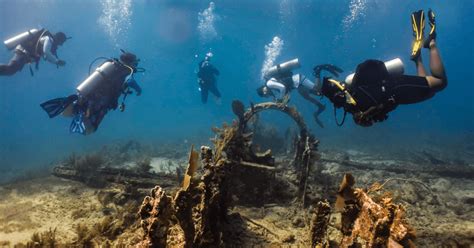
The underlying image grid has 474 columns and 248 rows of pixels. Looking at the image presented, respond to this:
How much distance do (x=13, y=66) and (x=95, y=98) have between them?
5.17m

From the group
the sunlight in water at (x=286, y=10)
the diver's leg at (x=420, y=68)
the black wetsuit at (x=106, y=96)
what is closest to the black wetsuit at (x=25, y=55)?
the black wetsuit at (x=106, y=96)

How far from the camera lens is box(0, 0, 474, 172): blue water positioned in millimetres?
31453

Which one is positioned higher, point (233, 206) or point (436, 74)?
point (436, 74)

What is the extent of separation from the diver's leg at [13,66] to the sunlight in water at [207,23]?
33.1 metres

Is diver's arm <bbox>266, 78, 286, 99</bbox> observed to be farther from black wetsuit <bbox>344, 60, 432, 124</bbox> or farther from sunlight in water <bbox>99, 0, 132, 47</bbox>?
sunlight in water <bbox>99, 0, 132, 47</bbox>

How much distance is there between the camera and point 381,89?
19.3 ft

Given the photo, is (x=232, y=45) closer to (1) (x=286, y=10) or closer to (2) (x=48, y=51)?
(1) (x=286, y=10)

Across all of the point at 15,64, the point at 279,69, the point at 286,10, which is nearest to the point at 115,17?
the point at 286,10

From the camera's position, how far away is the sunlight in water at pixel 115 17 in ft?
170

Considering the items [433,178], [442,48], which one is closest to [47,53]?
[433,178]

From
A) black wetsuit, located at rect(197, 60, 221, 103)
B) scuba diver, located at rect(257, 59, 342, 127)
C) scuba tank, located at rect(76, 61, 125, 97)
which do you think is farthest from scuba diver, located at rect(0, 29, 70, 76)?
scuba diver, located at rect(257, 59, 342, 127)

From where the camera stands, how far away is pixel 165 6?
4266 cm

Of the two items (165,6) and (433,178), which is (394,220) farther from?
(165,6)

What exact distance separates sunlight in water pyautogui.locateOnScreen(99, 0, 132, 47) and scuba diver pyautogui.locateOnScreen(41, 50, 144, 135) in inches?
1808
